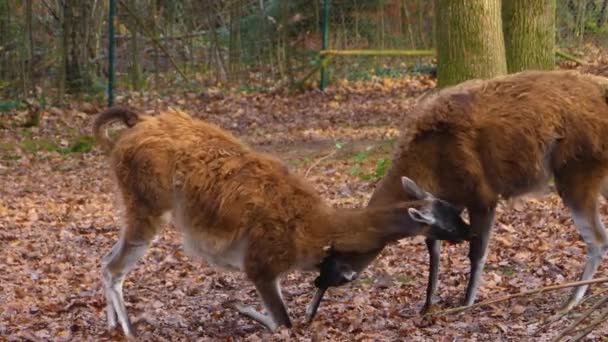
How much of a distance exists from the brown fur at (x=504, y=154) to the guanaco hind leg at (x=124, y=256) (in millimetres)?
1670

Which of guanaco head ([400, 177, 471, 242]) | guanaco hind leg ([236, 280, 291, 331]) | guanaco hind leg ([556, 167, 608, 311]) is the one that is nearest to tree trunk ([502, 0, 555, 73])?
guanaco hind leg ([556, 167, 608, 311])

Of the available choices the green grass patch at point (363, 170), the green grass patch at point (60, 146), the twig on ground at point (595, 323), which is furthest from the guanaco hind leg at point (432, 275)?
the green grass patch at point (60, 146)

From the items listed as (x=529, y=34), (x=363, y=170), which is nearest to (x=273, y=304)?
(x=363, y=170)

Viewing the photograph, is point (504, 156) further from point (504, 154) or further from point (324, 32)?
point (324, 32)

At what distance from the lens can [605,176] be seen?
7.60 meters

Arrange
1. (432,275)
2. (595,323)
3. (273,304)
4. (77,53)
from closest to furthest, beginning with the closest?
1. (595,323)
2. (273,304)
3. (432,275)
4. (77,53)

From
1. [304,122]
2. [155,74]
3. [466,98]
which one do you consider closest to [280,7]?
[155,74]

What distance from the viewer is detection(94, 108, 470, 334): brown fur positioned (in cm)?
729

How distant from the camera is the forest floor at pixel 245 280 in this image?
734 centimetres

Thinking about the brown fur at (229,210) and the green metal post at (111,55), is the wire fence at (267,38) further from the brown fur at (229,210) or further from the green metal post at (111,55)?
the brown fur at (229,210)

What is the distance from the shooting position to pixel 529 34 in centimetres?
1334

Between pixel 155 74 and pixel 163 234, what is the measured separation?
1071cm

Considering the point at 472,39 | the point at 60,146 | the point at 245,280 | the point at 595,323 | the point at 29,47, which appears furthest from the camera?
the point at 29,47

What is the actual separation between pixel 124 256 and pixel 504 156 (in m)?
2.81
